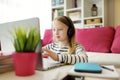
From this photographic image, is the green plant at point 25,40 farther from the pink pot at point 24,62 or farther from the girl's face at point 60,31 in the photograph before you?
the girl's face at point 60,31

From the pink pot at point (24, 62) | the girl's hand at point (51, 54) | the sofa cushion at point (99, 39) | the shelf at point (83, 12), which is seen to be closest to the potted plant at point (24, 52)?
the pink pot at point (24, 62)

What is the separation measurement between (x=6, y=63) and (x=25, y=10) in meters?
2.89

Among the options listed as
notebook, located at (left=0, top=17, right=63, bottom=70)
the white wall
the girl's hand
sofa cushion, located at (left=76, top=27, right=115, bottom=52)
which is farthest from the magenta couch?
notebook, located at (left=0, top=17, right=63, bottom=70)

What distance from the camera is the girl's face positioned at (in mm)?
1373

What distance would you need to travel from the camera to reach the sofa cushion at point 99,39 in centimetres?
241

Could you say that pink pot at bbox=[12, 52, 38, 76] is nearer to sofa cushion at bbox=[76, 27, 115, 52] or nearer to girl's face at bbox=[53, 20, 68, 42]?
girl's face at bbox=[53, 20, 68, 42]

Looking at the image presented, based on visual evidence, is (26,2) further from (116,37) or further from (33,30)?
(33,30)

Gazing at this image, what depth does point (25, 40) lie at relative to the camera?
71cm

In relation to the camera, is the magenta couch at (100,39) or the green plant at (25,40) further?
the magenta couch at (100,39)

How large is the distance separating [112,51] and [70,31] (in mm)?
1035

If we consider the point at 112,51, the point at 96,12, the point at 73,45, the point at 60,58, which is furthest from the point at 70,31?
the point at 96,12

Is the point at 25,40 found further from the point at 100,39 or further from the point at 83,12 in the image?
the point at 83,12

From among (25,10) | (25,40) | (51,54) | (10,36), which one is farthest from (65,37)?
(25,10)

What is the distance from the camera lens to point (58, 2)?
3436 millimetres
